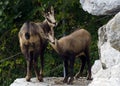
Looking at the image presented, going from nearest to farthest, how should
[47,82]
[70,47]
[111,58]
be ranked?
[111,58] < [70,47] < [47,82]

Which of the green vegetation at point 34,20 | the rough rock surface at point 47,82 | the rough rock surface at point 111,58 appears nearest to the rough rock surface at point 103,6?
the rough rock surface at point 111,58

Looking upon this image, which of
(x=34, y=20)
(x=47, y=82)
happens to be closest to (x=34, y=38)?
(x=47, y=82)

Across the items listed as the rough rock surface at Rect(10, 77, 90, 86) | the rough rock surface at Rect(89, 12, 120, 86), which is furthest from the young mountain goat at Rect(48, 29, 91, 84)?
the rough rock surface at Rect(89, 12, 120, 86)

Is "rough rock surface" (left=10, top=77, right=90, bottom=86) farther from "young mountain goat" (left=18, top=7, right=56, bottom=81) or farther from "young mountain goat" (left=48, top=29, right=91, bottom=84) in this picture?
"young mountain goat" (left=18, top=7, right=56, bottom=81)

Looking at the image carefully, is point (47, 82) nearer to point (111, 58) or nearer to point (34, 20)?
point (111, 58)

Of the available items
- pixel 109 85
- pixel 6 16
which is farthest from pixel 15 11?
pixel 109 85

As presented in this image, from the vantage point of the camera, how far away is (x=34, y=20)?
1102 cm

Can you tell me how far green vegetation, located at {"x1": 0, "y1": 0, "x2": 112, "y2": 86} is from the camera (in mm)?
10555

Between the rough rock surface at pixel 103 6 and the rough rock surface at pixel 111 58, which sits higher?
the rough rock surface at pixel 103 6

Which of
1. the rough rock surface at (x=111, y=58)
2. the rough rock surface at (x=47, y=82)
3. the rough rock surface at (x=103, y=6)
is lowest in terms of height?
the rough rock surface at (x=47, y=82)

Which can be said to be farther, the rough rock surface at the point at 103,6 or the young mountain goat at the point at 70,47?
the young mountain goat at the point at 70,47

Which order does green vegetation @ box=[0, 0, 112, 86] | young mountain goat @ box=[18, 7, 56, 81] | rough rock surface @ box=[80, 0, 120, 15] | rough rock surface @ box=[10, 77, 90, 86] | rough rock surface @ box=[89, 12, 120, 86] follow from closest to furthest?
rough rock surface @ box=[89, 12, 120, 86], rough rock surface @ box=[80, 0, 120, 15], young mountain goat @ box=[18, 7, 56, 81], rough rock surface @ box=[10, 77, 90, 86], green vegetation @ box=[0, 0, 112, 86]

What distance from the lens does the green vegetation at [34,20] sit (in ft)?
34.6

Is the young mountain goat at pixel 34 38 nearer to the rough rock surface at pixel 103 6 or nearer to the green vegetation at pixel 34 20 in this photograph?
the rough rock surface at pixel 103 6
